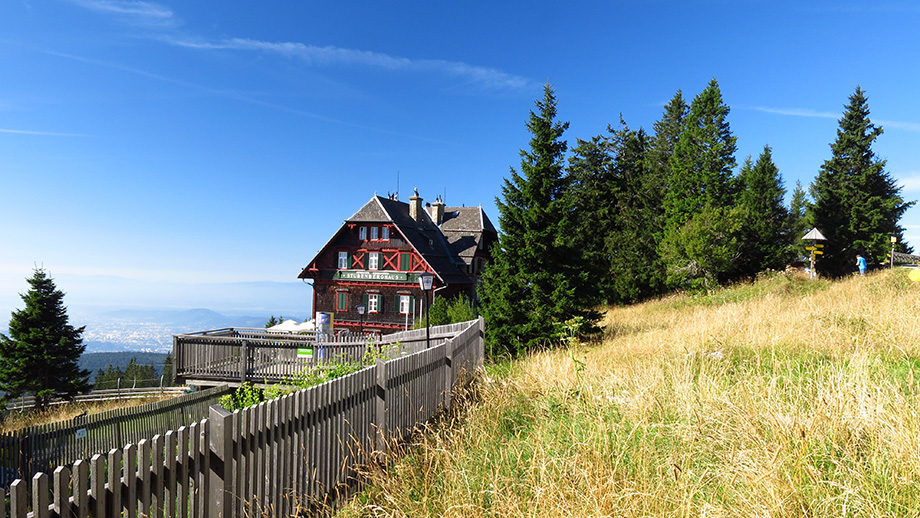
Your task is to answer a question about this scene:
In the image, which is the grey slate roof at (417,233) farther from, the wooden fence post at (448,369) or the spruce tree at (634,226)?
the wooden fence post at (448,369)

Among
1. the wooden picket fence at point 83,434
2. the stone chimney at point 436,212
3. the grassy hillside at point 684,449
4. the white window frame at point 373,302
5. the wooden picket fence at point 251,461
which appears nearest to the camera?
the wooden picket fence at point 251,461

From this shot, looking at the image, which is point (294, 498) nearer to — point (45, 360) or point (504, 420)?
point (504, 420)

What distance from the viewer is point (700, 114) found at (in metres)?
31.3

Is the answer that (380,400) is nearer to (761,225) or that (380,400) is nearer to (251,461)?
(251,461)

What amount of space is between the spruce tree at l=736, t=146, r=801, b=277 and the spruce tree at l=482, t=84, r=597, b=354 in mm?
15542

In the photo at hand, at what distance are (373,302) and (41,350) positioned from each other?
18369 mm

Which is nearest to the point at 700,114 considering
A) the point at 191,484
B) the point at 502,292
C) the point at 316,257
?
the point at 502,292

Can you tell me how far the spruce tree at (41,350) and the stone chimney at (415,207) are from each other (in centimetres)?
2149

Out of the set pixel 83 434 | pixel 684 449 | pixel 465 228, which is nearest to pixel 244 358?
pixel 83 434

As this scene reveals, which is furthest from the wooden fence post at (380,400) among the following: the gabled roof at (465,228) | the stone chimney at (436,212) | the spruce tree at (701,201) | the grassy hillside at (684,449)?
the stone chimney at (436,212)

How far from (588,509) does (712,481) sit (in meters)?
0.91

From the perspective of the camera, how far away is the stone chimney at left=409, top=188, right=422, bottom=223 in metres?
37.4

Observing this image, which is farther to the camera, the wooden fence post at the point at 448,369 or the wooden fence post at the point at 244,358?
the wooden fence post at the point at 244,358

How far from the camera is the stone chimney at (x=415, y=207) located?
37.4 meters
